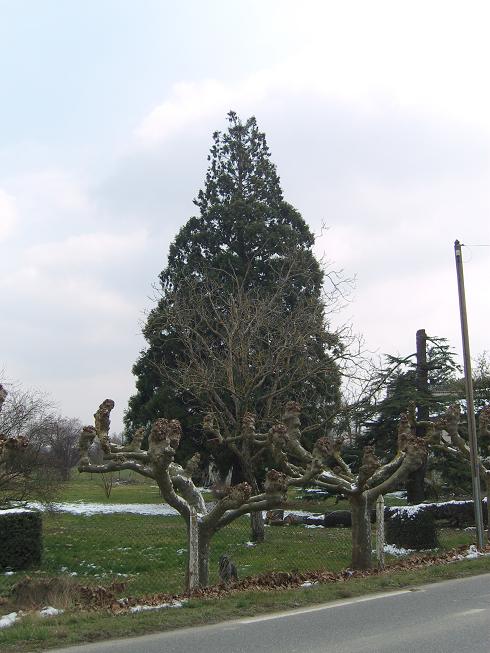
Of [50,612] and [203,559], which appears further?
[203,559]

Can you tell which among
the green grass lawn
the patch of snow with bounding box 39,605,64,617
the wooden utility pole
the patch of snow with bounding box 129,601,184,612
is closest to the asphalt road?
the green grass lawn

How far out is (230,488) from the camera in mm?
10359

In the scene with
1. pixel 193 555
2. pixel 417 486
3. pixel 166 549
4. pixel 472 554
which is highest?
pixel 417 486

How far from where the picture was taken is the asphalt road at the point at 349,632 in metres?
6.40

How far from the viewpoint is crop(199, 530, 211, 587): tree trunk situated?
10188mm

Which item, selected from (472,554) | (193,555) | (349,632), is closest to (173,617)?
(349,632)

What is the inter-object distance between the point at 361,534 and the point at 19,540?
7.40 m

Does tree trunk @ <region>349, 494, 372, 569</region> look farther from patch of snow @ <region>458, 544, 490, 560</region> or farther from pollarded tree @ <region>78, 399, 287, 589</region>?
pollarded tree @ <region>78, 399, 287, 589</region>

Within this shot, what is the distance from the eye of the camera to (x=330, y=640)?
667cm

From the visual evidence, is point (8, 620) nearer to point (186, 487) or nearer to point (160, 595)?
point (160, 595)

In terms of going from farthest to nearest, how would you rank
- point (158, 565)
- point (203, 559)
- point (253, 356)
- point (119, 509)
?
point (119, 509) → point (253, 356) → point (158, 565) → point (203, 559)

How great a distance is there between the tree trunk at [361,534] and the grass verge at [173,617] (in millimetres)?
1576

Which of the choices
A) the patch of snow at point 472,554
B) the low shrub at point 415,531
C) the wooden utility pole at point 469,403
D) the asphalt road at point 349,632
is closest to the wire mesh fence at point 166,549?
the low shrub at point 415,531

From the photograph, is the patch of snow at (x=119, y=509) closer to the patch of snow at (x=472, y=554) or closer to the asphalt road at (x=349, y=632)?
the patch of snow at (x=472, y=554)
